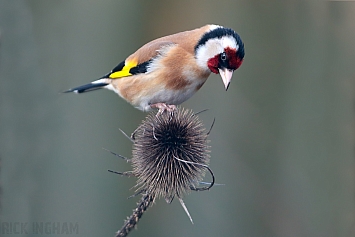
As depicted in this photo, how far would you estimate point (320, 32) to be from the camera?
5449 mm

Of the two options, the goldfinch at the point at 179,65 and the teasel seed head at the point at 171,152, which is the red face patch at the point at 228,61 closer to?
the goldfinch at the point at 179,65

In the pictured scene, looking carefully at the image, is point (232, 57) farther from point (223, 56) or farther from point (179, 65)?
point (179, 65)

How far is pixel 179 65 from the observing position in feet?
10.9

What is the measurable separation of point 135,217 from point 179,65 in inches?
50.2

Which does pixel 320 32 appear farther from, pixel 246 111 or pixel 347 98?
pixel 246 111

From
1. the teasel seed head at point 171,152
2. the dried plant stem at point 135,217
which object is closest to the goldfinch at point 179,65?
the teasel seed head at point 171,152

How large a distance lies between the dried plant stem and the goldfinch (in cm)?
74

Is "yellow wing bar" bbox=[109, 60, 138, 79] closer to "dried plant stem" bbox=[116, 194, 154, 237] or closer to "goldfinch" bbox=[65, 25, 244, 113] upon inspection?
"goldfinch" bbox=[65, 25, 244, 113]

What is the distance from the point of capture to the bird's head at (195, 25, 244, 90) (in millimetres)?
3098

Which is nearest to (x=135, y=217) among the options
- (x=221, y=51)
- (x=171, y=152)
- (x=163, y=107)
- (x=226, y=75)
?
(x=171, y=152)

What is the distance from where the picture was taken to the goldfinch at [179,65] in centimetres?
315

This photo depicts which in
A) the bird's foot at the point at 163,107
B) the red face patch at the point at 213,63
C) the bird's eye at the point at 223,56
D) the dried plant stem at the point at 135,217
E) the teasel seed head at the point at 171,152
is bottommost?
the dried plant stem at the point at 135,217

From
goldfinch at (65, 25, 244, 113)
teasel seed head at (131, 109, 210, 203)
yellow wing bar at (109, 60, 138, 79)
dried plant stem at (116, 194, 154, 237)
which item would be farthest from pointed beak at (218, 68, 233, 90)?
dried plant stem at (116, 194, 154, 237)

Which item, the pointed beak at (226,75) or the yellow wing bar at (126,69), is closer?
the pointed beak at (226,75)
